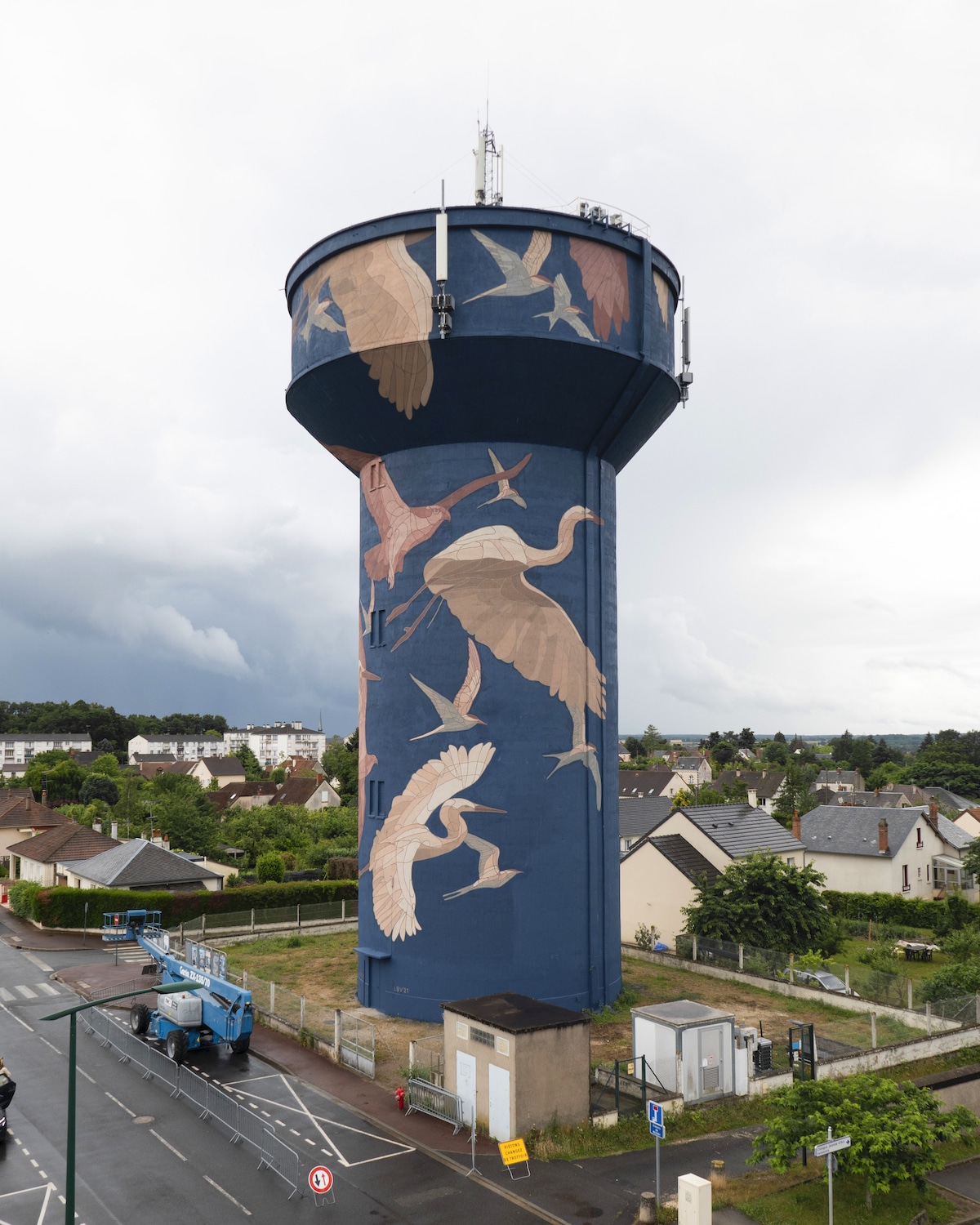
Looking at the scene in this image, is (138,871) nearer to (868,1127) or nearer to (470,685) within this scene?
(470,685)

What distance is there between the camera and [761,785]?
116875mm

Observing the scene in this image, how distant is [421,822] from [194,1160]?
429 inches

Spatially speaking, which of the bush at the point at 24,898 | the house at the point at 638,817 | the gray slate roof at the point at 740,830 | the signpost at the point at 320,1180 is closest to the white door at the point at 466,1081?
the signpost at the point at 320,1180

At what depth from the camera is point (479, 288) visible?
26438 millimetres

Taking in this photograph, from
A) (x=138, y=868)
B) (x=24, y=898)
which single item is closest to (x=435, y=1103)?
(x=138, y=868)

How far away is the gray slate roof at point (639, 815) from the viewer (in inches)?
2697

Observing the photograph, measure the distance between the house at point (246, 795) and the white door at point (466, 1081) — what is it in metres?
83.5

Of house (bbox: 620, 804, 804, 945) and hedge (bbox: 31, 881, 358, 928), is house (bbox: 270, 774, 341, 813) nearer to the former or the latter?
hedge (bbox: 31, 881, 358, 928)

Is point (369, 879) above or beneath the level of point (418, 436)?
beneath

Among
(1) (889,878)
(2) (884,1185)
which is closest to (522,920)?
(2) (884,1185)

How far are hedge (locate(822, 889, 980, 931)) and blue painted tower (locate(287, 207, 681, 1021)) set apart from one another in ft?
78.3

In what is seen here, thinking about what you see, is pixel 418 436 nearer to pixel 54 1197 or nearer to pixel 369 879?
pixel 369 879

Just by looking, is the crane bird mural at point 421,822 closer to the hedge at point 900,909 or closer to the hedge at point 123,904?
the hedge at point 123,904

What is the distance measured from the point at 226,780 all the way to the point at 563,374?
12877 cm
